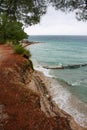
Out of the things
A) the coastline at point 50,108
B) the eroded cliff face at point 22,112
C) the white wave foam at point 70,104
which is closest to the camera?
the eroded cliff face at point 22,112

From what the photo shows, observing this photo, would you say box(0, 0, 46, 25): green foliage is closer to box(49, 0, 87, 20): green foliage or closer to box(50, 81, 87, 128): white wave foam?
box(49, 0, 87, 20): green foliage

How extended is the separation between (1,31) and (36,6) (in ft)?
99.0

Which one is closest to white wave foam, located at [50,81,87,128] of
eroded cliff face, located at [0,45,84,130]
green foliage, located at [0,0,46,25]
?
eroded cliff face, located at [0,45,84,130]

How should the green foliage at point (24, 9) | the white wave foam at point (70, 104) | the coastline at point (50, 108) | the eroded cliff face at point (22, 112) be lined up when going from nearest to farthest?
1. the eroded cliff face at point (22, 112)
2. the green foliage at point (24, 9)
3. the coastline at point (50, 108)
4. the white wave foam at point (70, 104)

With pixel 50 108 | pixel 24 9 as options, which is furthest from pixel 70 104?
pixel 24 9

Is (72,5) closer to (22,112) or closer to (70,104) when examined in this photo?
(22,112)

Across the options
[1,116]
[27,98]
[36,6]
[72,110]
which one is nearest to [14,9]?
[36,6]

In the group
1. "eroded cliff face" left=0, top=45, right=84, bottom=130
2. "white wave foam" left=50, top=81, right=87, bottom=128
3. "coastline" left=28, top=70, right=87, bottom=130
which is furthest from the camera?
"white wave foam" left=50, top=81, right=87, bottom=128

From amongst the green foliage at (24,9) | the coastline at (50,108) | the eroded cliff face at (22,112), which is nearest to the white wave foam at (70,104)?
the coastline at (50,108)

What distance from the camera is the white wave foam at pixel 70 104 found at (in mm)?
15823

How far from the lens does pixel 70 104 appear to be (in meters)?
18.6

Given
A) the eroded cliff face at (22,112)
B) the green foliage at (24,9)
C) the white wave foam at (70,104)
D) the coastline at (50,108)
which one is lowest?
the white wave foam at (70,104)

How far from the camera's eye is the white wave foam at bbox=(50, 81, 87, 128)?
51.9 ft

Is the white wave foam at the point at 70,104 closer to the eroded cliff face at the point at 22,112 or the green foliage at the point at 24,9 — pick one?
the eroded cliff face at the point at 22,112
